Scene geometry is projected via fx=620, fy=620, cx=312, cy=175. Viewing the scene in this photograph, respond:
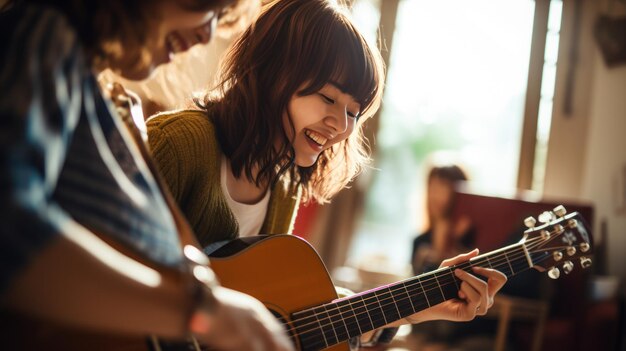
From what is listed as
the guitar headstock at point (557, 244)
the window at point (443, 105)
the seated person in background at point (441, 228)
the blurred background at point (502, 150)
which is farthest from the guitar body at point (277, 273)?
the window at point (443, 105)

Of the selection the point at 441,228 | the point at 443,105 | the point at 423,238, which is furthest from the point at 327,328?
the point at 443,105

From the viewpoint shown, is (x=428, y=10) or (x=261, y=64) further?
(x=428, y=10)

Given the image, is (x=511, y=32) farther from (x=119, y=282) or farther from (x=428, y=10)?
(x=119, y=282)

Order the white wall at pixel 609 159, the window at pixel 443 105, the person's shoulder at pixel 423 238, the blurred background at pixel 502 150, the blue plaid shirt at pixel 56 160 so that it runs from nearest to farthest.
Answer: the blue plaid shirt at pixel 56 160 → the blurred background at pixel 502 150 → the person's shoulder at pixel 423 238 → the white wall at pixel 609 159 → the window at pixel 443 105

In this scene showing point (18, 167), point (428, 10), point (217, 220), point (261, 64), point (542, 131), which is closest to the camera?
point (18, 167)

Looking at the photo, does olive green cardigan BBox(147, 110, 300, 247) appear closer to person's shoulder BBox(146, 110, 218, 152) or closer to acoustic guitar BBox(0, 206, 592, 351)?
person's shoulder BBox(146, 110, 218, 152)

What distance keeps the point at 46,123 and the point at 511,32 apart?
13.1 ft

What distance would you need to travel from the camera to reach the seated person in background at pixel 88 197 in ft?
1.94

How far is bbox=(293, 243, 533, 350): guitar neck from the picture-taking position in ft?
3.64

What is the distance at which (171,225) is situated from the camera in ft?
2.43

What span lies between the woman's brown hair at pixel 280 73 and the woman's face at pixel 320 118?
0.02 meters

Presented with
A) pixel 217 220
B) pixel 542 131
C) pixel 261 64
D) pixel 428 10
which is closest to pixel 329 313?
pixel 217 220

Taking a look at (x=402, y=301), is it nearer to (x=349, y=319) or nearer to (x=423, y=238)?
(x=349, y=319)

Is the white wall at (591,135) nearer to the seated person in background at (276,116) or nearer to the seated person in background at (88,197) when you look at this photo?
the seated person in background at (276,116)
